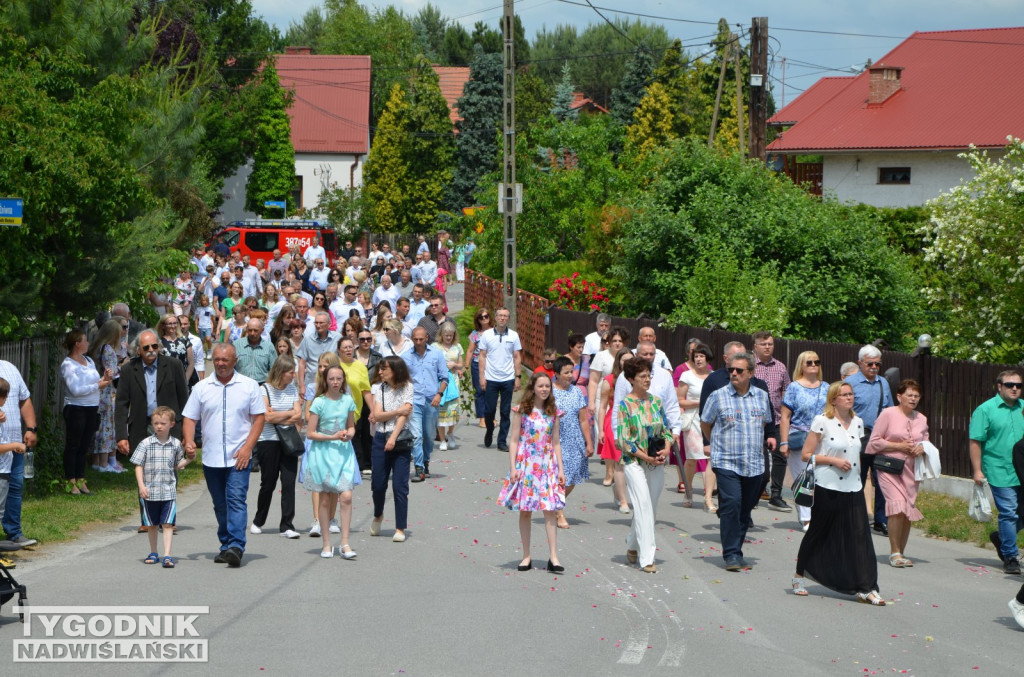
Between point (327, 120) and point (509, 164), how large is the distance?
170 feet

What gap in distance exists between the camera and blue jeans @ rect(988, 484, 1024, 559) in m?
10.7

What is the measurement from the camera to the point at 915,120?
4197 cm

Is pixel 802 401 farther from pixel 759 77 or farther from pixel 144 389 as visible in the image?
pixel 759 77

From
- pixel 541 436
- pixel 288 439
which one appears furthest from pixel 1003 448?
pixel 288 439

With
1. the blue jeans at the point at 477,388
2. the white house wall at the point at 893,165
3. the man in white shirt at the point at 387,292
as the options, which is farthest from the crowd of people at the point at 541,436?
the white house wall at the point at 893,165

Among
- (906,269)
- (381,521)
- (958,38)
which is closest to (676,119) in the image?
(958,38)

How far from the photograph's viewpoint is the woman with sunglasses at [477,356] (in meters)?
17.7

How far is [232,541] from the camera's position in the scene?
33.4ft

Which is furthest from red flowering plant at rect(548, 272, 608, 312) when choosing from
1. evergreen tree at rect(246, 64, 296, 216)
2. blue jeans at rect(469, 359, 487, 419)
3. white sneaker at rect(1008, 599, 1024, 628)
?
evergreen tree at rect(246, 64, 296, 216)

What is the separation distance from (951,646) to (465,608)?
3.20m

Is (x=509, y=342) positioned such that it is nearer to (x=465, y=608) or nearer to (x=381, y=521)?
(x=381, y=521)

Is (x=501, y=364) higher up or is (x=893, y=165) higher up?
(x=893, y=165)

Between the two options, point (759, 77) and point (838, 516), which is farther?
point (759, 77)

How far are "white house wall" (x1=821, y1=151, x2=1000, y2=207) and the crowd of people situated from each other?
94.8ft
